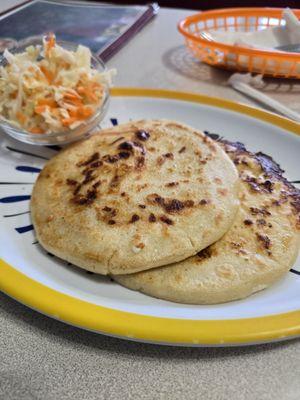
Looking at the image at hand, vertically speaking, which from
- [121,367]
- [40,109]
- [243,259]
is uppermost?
[40,109]

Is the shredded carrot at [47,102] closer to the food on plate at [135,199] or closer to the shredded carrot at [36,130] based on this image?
the shredded carrot at [36,130]

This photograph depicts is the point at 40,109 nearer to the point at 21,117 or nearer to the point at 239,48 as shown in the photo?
the point at 21,117

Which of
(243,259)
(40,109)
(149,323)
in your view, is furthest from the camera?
(40,109)

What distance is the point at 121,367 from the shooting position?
95 centimetres

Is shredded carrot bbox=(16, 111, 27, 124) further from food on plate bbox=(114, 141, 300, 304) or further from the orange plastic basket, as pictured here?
the orange plastic basket

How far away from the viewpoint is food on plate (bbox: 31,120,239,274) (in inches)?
42.8

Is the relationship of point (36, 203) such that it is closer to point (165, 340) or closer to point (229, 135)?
point (165, 340)

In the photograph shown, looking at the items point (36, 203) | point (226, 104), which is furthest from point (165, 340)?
point (226, 104)

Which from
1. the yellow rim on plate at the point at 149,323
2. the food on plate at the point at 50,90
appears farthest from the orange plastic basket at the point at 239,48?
the yellow rim on plate at the point at 149,323

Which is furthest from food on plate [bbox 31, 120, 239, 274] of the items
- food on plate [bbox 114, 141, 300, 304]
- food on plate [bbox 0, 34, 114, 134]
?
food on plate [bbox 0, 34, 114, 134]

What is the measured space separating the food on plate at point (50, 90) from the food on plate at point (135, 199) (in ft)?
0.50

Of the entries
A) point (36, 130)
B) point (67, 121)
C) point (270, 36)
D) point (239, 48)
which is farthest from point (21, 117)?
point (270, 36)

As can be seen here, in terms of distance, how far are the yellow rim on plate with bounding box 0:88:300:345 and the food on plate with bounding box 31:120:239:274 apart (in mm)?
135

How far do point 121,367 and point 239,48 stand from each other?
1733 millimetres
